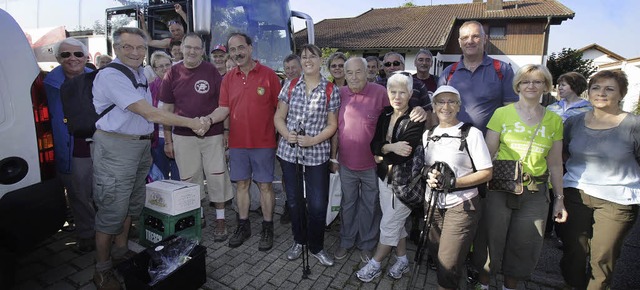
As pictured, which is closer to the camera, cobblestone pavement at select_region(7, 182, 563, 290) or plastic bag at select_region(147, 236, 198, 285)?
plastic bag at select_region(147, 236, 198, 285)

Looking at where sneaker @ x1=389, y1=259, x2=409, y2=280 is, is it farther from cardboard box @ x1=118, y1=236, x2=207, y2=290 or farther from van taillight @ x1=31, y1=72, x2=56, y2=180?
van taillight @ x1=31, y1=72, x2=56, y2=180

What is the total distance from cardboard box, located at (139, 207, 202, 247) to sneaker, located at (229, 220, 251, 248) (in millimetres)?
364

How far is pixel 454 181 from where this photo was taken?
7.72ft

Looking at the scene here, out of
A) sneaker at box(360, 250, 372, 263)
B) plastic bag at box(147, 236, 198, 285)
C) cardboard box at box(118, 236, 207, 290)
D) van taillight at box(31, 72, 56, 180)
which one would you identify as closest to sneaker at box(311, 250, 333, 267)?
sneaker at box(360, 250, 372, 263)

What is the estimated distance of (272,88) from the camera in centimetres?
352

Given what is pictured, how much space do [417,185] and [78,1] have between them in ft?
24.3

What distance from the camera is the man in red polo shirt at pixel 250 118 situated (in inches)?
135

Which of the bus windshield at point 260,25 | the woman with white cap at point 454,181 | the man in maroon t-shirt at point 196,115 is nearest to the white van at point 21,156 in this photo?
the man in maroon t-shirt at point 196,115

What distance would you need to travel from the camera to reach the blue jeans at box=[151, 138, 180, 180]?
4547 millimetres

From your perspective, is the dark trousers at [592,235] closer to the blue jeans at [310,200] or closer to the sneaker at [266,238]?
the blue jeans at [310,200]

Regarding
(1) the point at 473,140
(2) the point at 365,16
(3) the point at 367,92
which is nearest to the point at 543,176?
(1) the point at 473,140

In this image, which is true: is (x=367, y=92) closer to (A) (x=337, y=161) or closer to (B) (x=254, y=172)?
(A) (x=337, y=161)

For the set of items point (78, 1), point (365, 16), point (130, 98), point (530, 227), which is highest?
point (365, 16)

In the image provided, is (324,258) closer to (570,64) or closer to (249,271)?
(249,271)
